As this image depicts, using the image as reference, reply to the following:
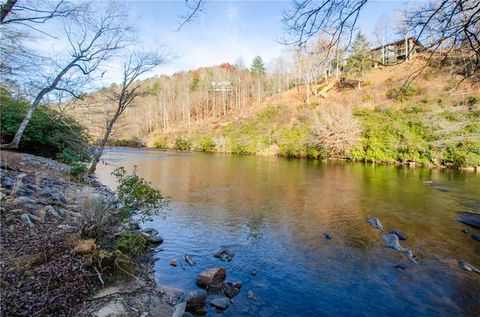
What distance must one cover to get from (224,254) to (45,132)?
38.9 ft

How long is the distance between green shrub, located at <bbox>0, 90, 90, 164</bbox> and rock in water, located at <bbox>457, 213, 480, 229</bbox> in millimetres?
14695

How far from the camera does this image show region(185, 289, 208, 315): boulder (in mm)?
4645

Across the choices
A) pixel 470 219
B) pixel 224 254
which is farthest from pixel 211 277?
pixel 470 219

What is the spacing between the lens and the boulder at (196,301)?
4.64 meters

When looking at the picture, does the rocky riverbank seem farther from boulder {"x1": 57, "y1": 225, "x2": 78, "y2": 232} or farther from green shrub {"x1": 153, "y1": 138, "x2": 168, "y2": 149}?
green shrub {"x1": 153, "y1": 138, "x2": 168, "y2": 149}

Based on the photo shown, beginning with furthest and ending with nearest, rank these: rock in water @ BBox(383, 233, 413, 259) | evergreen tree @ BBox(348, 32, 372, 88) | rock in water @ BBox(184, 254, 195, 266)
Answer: evergreen tree @ BBox(348, 32, 372, 88)
rock in water @ BBox(383, 233, 413, 259)
rock in water @ BBox(184, 254, 195, 266)

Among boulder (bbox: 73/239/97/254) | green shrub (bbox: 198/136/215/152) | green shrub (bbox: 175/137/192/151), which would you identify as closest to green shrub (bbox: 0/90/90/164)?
boulder (bbox: 73/239/97/254)

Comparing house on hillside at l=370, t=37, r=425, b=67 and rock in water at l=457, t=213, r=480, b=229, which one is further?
rock in water at l=457, t=213, r=480, b=229

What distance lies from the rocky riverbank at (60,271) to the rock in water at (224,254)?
1.61m

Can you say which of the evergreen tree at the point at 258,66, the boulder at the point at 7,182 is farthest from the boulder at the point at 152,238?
the evergreen tree at the point at 258,66

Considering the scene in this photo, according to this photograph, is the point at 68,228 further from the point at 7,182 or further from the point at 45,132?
the point at 45,132

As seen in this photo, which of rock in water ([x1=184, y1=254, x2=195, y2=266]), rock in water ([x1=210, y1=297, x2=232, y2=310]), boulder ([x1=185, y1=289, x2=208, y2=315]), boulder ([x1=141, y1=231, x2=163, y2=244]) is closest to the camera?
boulder ([x1=185, y1=289, x2=208, y2=315])

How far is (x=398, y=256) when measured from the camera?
22.8 feet

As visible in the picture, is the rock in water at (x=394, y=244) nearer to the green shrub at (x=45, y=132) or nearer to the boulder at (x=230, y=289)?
the boulder at (x=230, y=289)
